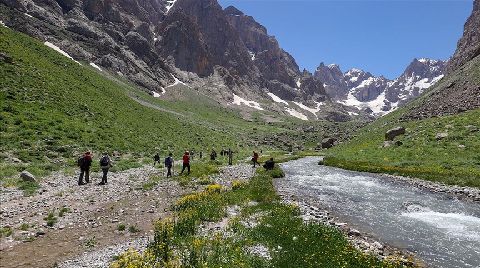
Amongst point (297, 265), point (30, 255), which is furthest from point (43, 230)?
point (297, 265)

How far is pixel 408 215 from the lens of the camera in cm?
2628

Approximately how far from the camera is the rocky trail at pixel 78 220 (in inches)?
634

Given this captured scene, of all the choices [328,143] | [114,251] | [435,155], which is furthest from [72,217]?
[328,143]

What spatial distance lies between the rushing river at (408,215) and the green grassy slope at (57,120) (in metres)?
26.1

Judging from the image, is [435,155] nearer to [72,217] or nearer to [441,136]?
[441,136]

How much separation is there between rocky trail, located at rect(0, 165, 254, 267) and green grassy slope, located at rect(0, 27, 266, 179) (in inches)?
296

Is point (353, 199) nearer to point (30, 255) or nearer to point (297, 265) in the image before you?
point (297, 265)

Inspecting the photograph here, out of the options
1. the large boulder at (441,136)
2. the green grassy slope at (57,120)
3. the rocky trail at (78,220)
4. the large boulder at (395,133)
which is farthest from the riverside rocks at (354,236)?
the large boulder at (395,133)

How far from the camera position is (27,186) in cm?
2864

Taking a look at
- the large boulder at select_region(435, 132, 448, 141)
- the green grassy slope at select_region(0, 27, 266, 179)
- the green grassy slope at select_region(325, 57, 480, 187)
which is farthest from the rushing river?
the green grassy slope at select_region(0, 27, 266, 179)

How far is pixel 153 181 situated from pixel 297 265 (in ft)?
78.8

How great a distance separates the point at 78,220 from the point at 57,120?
119 ft

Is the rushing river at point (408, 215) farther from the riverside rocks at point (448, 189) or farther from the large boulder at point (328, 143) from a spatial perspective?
the large boulder at point (328, 143)

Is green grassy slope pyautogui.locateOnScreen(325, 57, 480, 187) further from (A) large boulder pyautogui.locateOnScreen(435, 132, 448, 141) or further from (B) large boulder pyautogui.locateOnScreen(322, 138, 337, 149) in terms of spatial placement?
(B) large boulder pyautogui.locateOnScreen(322, 138, 337, 149)
